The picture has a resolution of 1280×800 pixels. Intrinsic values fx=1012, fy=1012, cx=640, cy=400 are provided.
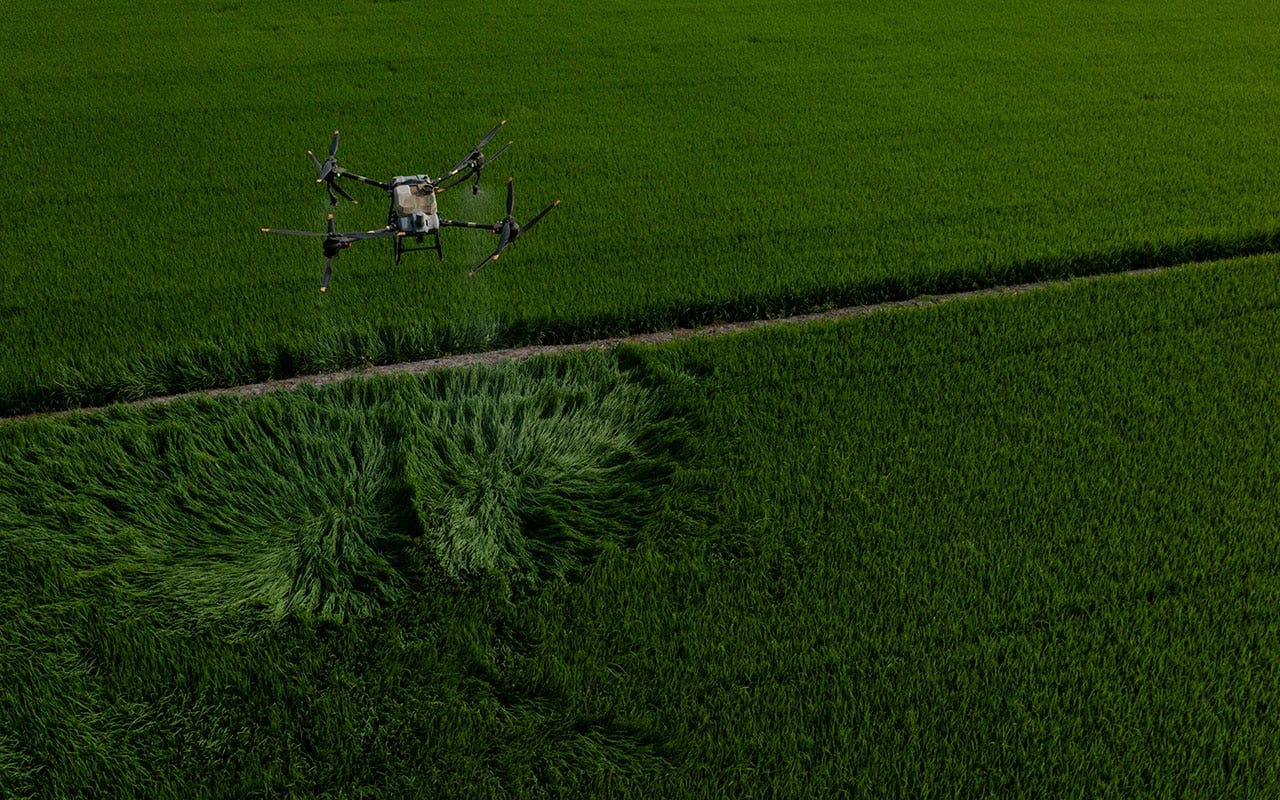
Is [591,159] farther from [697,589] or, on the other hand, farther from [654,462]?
[697,589]

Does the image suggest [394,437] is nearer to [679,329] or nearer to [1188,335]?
[679,329]

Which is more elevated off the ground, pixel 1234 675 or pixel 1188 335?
pixel 1188 335

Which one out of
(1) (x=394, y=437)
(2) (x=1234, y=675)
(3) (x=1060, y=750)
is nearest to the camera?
(3) (x=1060, y=750)


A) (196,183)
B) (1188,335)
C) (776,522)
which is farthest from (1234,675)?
(196,183)

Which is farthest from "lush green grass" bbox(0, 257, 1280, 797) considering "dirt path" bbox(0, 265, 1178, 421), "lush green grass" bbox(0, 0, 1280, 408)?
"lush green grass" bbox(0, 0, 1280, 408)

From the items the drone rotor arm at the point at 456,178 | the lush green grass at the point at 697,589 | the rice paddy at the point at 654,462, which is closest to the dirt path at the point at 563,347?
the rice paddy at the point at 654,462

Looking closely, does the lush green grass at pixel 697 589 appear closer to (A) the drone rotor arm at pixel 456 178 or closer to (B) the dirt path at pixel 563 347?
(B) the dirt path at pixel 563 347

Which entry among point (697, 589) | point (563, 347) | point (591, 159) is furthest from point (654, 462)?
point (591, 159)
